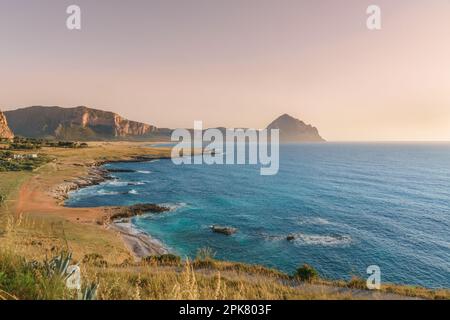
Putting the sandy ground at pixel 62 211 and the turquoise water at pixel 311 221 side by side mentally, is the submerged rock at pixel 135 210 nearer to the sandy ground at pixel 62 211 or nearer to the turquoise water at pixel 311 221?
the sandy ground at pixel 62 211

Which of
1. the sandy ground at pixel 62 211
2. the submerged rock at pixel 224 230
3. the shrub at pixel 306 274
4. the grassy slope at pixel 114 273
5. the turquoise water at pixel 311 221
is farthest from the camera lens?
the submerged rock at pixel 224 230

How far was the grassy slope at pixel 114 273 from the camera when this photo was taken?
5914 mm

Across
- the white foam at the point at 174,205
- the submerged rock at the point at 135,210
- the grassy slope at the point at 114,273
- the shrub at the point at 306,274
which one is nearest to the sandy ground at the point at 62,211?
the grassy slope at the point at 114,273

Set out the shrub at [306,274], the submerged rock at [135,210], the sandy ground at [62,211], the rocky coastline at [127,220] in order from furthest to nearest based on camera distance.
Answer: the submerged rock at [135,210] → the sandy ground at [62,211] → the rocky coastline at [127,220] → the shrub at [306,274]

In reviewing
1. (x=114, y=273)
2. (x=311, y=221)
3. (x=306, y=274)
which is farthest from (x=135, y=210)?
(x=114, y=273)

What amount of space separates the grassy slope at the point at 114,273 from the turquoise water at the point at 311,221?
9.89 m

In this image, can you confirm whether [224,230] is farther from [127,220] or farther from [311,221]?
[127,220]

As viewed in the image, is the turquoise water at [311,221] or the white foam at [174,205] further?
the white foam at [174,205]

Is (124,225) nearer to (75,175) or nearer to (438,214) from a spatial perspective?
(75,175)

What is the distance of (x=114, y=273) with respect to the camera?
11.0 m

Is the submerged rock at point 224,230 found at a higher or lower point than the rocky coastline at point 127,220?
lower

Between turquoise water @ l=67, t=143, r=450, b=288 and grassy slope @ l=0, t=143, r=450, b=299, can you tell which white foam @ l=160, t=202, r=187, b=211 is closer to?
turquoise water @ l=67, t=143, r=450, b=288

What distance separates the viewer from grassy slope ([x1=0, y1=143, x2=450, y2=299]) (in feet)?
19.4
